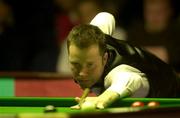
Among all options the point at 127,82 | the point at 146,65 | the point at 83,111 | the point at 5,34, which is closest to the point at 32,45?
the point at 5,34

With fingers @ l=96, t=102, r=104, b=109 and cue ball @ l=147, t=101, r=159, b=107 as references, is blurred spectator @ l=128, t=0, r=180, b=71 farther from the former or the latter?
fingers @ l=96, t=102, r=104, b=109

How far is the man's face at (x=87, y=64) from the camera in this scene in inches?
103

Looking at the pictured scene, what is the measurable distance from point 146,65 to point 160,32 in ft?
5.25

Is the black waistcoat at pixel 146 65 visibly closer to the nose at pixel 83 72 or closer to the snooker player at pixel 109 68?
the snooker player at pixel 109 68

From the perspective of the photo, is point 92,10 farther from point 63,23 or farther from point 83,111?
point 83,111

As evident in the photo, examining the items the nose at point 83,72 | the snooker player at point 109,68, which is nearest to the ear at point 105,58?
the snooker player at point 109,68

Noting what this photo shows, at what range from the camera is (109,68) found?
2744 millimetres

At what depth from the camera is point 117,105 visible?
2.62 meters

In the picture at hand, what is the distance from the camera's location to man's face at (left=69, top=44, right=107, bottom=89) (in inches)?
103

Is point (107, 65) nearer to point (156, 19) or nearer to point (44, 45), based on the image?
point (156, 19)

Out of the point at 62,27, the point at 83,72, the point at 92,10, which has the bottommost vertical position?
the point at 83,72

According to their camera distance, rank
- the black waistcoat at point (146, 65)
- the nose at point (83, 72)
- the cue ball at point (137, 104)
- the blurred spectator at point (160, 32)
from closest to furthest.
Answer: the cue ball at point (137, 104), the nose at point (83, 72), the black waistcoat at point (146, 65), the blurred spectator at point (160, 32)

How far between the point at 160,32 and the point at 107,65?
1.79 m

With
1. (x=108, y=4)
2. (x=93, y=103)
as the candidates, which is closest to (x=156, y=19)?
Result: (x=108, y=4)
